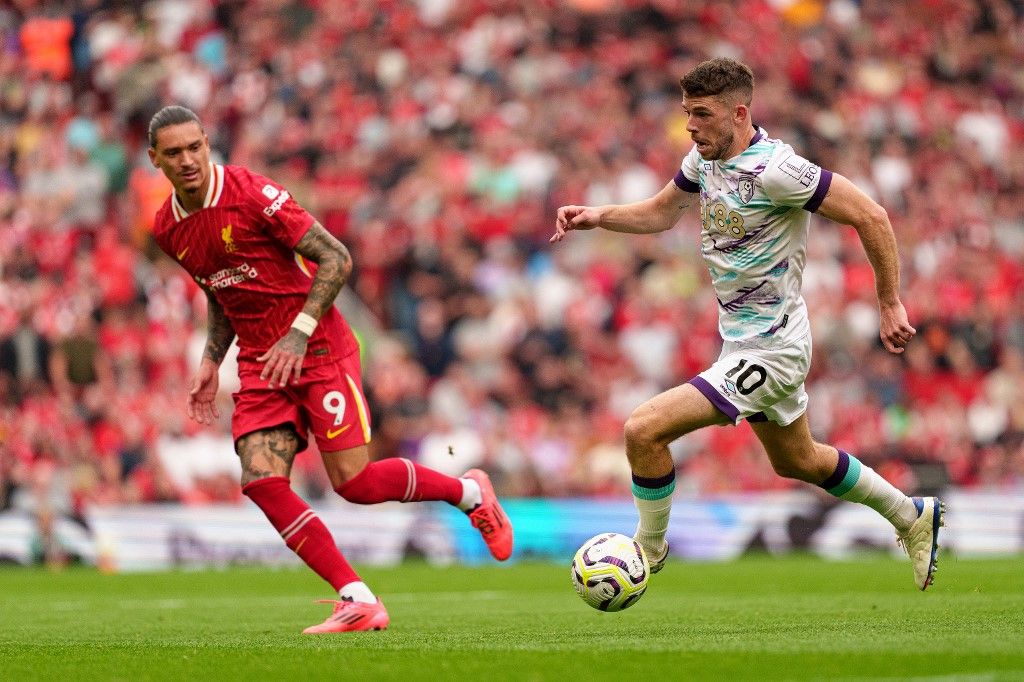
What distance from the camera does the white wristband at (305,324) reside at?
8156mm

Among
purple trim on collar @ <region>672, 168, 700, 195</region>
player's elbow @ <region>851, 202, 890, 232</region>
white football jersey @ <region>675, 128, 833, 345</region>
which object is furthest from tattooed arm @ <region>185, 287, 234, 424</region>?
player's elbow @ <region>851, 202, 890, 232</region>

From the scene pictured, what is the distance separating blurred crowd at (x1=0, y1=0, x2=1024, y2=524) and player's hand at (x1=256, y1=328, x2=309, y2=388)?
29.4ft

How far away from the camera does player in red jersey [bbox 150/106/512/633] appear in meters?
8.15

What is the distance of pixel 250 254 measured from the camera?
8391 mm

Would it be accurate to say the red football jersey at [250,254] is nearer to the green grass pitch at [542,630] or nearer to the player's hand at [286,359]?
the player's hand at [286,359]

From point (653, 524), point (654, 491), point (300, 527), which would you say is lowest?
point (653, 524)

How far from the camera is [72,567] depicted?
56.1ft

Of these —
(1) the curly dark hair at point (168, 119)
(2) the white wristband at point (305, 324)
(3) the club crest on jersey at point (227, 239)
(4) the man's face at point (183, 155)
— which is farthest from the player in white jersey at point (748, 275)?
(1) the curly dark hair at point (168, 119)

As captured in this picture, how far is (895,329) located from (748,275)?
78cm

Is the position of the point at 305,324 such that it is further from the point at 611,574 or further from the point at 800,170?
the point at 800,170

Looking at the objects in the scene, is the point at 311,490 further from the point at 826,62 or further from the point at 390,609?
the point at 826,62

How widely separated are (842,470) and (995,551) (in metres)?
8.67

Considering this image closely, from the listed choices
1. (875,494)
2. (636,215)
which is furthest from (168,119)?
(875,494)

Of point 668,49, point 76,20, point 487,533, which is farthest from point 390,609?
point 76,20
